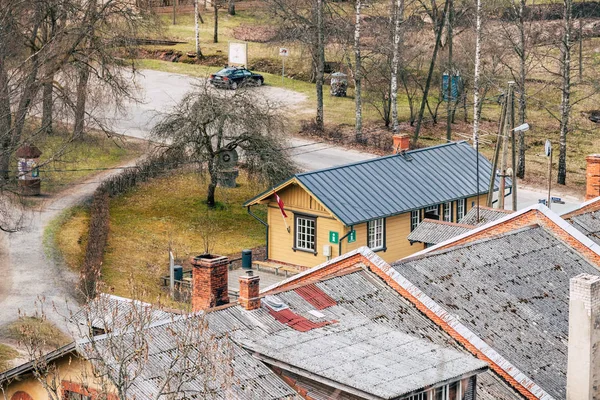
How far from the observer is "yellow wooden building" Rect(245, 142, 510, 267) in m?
45.3

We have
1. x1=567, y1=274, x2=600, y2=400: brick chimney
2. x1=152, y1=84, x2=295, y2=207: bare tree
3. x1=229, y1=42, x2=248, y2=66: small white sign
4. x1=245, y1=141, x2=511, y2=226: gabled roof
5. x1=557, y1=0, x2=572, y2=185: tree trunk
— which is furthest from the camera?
x1=229, y1=42, x2=248, y2=66: small white sign

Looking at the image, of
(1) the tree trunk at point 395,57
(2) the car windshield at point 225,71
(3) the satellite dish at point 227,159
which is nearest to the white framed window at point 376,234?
(3) the satellite dish at point 227,159

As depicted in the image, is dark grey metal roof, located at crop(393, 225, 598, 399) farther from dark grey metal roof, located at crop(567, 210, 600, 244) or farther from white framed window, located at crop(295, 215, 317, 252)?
white framed window, located at crop(295, 215, 317, 252)

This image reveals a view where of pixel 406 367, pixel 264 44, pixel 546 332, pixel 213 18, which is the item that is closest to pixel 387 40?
pixel 264 44

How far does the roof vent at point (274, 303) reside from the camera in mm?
25531

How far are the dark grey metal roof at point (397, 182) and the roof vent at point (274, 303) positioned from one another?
18.7 meters

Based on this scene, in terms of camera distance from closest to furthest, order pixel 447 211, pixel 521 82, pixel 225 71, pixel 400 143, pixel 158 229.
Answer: pixel 447 211
pixel 400 143
pixel 158 229
pixel 521 82
pixel 225 71

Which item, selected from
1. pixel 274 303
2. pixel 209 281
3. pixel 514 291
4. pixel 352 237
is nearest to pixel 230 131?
pixel 352 237

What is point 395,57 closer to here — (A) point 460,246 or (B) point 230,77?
(B) point 230,77

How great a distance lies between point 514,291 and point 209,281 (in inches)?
287

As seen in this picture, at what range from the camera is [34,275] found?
43469mm

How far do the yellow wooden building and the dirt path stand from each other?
793 centimetres

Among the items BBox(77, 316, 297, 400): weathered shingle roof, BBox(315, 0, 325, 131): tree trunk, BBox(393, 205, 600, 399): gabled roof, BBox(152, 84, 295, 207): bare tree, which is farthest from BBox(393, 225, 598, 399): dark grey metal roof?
BBox(315, 0, 325, 131): tree trunk

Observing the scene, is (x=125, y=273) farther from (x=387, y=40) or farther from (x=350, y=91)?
(x=350, y=91)
